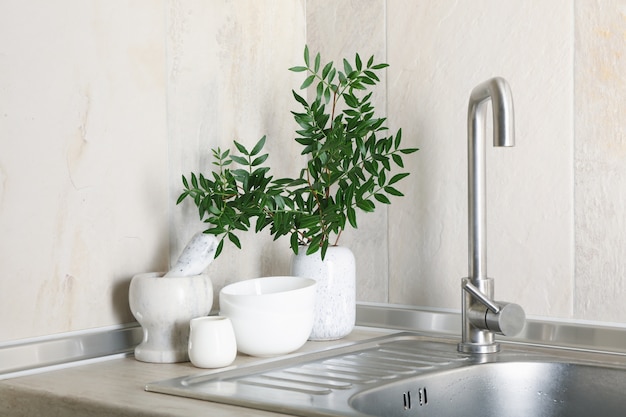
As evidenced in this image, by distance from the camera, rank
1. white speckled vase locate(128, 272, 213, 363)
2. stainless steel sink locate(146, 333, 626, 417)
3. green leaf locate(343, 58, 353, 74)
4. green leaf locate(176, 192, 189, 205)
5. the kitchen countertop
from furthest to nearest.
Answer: green leaf locate(343, 58, 353, 74) < green leaf locate(176, 192, 189, 205) < white speckled vase locate(128, 272, 213, 363) < stainless steel sink locate(146, 333, 626, 417) < the kitchen countertop

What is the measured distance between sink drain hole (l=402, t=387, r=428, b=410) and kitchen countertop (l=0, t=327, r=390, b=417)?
0.72 feet

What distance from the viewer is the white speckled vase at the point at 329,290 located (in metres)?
1.36

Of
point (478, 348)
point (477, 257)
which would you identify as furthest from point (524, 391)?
point (477, 257)

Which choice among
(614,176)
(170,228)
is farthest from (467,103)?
(170,228)

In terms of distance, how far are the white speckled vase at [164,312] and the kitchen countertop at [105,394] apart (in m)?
0.02

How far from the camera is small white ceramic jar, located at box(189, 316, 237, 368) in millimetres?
1140

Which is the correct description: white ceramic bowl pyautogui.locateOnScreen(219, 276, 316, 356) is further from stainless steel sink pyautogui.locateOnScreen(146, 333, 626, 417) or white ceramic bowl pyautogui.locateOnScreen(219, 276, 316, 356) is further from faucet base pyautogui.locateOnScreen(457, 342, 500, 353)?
faucet base pyautogui.locateOnScreen(457, 342, 500, 353)

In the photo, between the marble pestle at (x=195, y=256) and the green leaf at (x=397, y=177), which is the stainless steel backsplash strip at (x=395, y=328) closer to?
the marble pestle at (x=195, y=256)

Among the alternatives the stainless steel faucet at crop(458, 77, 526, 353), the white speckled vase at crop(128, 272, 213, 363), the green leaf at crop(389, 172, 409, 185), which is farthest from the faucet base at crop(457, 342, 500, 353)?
the white speckled vase at crop(128, 272, 213, 363)

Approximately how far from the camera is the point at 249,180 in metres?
1.33

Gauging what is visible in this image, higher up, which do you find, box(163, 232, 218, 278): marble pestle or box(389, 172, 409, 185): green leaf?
box(389, 172, 409, 185): green leaf

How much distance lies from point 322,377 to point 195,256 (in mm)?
270

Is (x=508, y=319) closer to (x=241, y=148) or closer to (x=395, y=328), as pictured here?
(x=395, y=328)

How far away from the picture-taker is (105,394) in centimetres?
100
